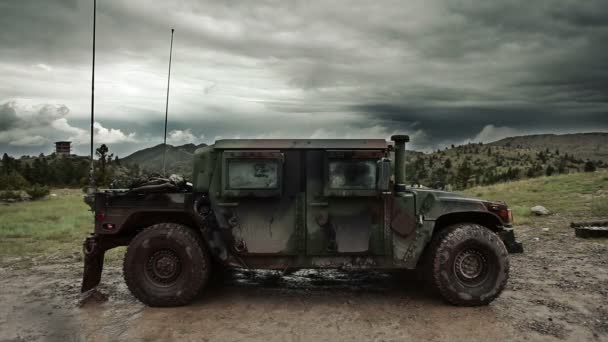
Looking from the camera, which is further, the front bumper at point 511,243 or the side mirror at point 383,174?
the front bumper at point 511,243

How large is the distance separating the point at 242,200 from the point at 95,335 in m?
2.21

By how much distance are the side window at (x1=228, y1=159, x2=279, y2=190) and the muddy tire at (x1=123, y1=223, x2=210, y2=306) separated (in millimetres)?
949

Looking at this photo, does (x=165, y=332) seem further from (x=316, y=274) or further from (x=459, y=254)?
(x=459, y=254)

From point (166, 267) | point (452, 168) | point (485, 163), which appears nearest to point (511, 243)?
point (166, 267)

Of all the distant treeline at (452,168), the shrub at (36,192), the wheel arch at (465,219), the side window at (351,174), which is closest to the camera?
the side window at (351,174)

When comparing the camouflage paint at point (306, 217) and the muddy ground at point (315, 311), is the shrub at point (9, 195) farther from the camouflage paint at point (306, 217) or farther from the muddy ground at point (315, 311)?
the camouflage paint at point (306, 217)

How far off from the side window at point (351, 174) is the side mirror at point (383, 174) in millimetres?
61

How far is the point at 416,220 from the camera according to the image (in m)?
5.80

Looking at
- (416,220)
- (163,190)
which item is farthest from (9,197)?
(416,220)

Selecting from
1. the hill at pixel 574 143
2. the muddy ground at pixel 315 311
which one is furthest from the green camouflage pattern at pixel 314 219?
the hill at pixel 574 143

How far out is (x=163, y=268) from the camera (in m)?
5.83

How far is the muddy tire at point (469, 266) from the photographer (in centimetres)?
567

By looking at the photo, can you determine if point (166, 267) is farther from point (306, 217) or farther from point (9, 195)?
point (9, 195)

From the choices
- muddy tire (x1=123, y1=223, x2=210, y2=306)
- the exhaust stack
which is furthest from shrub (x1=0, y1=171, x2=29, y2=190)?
the exhaust stack
